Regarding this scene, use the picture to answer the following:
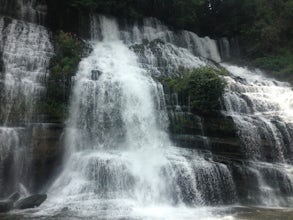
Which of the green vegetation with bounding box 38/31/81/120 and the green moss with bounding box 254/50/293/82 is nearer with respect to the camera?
the green vegetation with bounding box 38/31/81/120

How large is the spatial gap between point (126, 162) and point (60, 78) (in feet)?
17.9

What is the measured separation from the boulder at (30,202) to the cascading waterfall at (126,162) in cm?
34

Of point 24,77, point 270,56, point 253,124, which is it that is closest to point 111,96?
point 24,77

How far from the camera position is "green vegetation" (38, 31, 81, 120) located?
16094mm

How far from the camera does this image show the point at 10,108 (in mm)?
15469

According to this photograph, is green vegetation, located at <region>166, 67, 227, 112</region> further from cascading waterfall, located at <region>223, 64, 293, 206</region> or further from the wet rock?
the wet rock

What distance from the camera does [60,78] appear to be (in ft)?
56.2

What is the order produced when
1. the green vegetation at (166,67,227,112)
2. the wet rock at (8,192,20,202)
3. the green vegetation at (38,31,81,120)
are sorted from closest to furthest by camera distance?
1. the wet rock at (8,192,20,202)
2. the green vegetation at (38,31,81,120)
3. the green vegetation at (166,67,227,112)

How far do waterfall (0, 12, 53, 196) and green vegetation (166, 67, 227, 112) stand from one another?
22.5 ft

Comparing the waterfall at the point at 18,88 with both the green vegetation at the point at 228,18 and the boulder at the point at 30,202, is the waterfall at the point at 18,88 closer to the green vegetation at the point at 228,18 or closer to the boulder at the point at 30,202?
the boulder at the point at 30,202

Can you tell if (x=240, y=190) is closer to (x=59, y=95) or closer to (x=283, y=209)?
(x=283, y=209)

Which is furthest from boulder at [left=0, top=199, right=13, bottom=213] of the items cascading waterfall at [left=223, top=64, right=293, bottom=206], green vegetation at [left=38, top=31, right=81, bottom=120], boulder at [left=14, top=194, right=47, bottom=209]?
cascading waterfall at [left=223, top=64, right=293, bottom=206]

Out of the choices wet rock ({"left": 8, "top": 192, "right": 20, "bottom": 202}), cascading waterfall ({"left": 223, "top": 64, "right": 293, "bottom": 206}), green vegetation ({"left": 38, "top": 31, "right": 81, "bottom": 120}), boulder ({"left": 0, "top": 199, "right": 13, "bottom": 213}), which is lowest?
boulder ({"left": 0, "top": 199, "right": 13, "bottom": 213})

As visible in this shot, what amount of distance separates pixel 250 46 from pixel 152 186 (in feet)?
59.9
